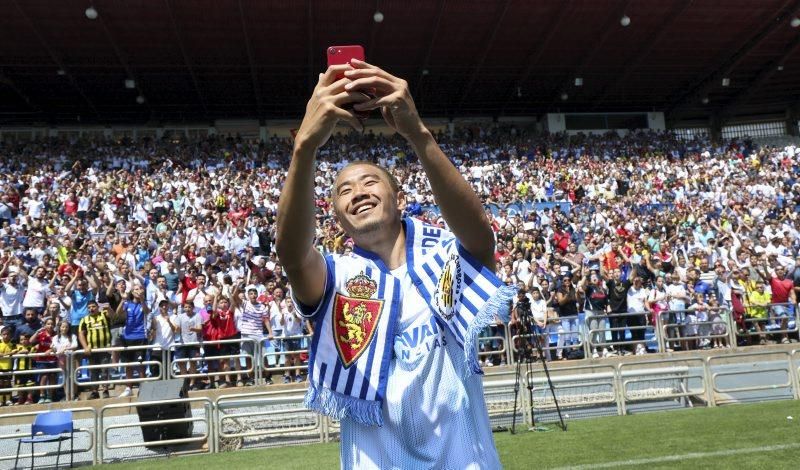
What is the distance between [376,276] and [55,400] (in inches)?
464

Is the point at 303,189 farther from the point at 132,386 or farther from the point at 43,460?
the point at 132,386

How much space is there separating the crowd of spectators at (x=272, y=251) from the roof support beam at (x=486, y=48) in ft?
15.5

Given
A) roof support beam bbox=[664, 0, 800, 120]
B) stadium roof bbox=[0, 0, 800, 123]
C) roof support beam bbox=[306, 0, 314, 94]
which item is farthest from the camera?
roof support beam bbox=[664, 0, 800, 120]

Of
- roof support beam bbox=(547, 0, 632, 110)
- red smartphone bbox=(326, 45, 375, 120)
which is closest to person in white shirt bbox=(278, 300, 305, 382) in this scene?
red smartphone bbox=(326, 45, 375, 120)

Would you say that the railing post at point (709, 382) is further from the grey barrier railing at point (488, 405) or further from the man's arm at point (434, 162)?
the man's arm at point (434, 162)

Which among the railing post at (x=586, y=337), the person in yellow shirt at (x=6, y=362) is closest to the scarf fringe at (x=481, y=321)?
the person in yellow shirt at (x=6, y=362)

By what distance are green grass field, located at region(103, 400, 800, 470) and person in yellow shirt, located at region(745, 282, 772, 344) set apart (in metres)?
4.63

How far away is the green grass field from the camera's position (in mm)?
6820

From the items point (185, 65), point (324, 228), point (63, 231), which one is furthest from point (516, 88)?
point (63, 231)

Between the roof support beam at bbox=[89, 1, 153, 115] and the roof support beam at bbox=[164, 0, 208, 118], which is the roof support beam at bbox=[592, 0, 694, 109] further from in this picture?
the roof support beam at bbox=[89, 1, 153, 115]

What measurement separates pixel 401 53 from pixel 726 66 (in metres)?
16.6

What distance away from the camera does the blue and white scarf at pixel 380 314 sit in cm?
214

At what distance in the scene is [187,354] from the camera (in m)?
12.7

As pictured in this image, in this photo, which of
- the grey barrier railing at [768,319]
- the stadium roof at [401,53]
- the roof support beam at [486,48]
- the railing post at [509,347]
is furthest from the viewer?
the roof support beam at [486,48]
